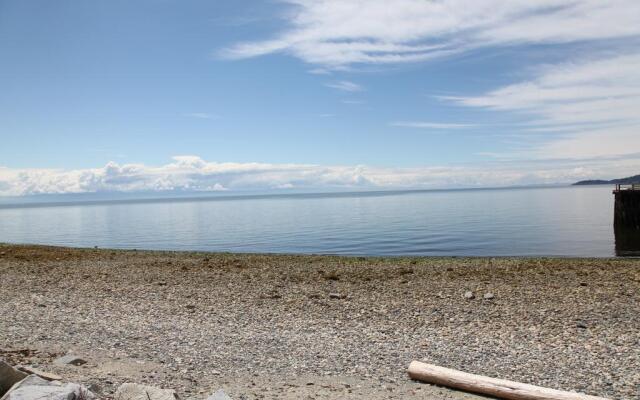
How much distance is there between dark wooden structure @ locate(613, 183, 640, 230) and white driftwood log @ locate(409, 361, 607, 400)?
53.8 m

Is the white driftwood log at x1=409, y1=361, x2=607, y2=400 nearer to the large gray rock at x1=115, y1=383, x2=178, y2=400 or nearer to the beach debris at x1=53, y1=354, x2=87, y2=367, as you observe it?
the large gray rock at x1=115, y1=383, x2=178, y2=400

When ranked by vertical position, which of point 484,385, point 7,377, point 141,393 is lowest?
point 484,385

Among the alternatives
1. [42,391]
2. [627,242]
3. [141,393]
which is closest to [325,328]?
[141,393]

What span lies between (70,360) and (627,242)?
46.9 m

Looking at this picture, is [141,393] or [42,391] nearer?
[42,391]

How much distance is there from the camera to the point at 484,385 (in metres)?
8.77

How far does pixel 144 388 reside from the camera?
761cm

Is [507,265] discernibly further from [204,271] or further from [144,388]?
[144,388]

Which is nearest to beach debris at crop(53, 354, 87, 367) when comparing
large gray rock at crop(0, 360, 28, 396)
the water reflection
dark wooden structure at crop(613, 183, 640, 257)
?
large gray rock at crop(0, 360, 28, 396)

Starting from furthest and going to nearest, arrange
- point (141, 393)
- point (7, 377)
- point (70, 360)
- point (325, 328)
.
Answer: point (325, 328)
point (70, 360)
point (141, 393)
point (7, 377)

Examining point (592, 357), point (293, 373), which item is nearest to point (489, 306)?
point (592, 357)

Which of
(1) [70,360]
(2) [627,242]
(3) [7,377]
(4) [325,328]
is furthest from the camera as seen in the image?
(2) [627,242]

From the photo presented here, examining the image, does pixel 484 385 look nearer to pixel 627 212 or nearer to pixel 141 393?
pixel 141 393

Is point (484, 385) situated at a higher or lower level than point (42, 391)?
lower
